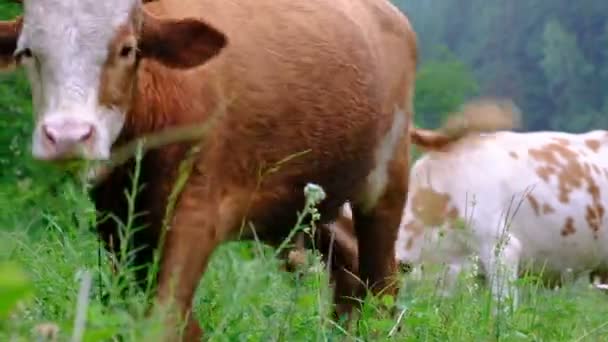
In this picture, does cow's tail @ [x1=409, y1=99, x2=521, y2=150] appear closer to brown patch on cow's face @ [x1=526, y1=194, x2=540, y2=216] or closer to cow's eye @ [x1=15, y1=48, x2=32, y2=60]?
brown patch on cow's face @ [x1=526, y1=194, x2=540, y2=216]

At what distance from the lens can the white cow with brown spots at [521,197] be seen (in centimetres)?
1127

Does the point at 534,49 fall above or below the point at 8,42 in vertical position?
below

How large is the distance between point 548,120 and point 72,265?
60807mm

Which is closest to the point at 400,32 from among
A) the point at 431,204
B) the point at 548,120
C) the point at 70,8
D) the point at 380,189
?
the point at 380,189

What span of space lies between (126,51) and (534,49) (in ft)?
226

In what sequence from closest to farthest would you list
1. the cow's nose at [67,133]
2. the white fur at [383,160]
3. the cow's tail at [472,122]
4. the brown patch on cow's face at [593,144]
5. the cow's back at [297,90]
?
the cow's nose at [67,133] < the cow's back at [297,90] < the white fur at [383,160] < the cow's tail at [472,122] < the brown patch on cow's face at [593,144]

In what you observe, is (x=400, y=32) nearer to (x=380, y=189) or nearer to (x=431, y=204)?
(x=380, y=189)

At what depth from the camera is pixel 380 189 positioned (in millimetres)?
7223

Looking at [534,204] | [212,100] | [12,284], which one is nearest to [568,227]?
[534,204]

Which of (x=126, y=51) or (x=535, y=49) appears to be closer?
(x=126, y=51)

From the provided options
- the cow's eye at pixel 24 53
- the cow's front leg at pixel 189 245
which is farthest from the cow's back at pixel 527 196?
the cow's eye at pixel 24 53

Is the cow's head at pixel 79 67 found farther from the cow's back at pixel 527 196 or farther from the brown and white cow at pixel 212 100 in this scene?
the cow's back at pixel 527 196

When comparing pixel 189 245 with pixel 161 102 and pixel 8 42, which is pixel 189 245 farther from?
pixel 8 42

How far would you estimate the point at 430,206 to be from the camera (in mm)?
11188
